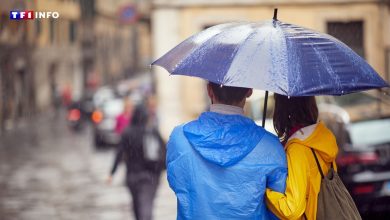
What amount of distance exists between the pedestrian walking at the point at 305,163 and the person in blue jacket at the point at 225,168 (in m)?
0.07

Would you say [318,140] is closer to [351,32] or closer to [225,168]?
[225,168]

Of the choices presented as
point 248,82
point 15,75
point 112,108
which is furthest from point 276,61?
point 15,75

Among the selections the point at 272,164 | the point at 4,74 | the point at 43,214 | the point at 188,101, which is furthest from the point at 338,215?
the point at 4,74

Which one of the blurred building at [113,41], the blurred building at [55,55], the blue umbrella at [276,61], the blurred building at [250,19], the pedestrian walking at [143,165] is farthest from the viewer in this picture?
the blurred building at [113,41]

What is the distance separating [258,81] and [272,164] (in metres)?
0.41

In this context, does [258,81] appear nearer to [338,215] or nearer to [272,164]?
[272,164]

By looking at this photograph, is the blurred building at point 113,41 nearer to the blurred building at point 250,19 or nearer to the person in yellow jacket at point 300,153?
the blurred building at point 250,19

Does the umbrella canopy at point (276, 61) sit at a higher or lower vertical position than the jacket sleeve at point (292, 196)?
higher

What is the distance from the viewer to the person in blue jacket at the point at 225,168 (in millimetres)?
3254

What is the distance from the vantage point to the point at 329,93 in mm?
3475

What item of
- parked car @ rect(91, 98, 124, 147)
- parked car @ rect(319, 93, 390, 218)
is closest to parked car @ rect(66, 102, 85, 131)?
parked car @ rect(91, 98, 124, 147)

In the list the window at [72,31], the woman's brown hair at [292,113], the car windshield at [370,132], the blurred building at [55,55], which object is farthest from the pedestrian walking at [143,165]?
the window at [72,31]

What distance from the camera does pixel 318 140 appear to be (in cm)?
346

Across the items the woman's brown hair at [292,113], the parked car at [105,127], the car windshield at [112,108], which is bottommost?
the parked car at [105,127]
